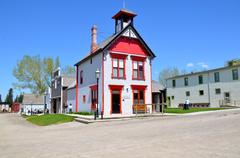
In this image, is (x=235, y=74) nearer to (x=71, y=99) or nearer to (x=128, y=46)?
(x=128, y=46)

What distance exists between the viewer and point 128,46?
28.5 metres

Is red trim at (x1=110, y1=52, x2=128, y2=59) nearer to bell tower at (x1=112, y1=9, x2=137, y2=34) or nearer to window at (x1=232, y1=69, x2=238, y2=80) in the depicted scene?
bell tower at (x1=112, y1=9, x2=137, y2=34)

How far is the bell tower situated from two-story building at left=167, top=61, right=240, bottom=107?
19926 mm

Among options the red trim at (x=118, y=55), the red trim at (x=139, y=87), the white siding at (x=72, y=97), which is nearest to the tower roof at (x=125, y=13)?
the red trim at (x=118, y=55)

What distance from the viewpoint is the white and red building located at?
26.8 meters

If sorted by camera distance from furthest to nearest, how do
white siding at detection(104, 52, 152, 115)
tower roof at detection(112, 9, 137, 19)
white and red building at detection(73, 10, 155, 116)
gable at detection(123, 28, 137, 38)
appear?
tower roof at detection(112, 9, 137, 19) < gable at detection(123, 28, 137, 38) < white and red building at detection(73, 10, 155, 116) < white siding at detection(104, 52, 152, 115)

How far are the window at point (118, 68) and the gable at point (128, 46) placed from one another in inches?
46.9

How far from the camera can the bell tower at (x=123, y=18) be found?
96.3 feet

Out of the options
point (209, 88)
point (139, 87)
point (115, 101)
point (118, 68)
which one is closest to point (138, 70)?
point (139, 87)

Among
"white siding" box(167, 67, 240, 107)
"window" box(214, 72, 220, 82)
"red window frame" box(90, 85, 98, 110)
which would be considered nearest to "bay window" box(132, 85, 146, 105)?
"red window frame" box(90, 85, 98, 110)

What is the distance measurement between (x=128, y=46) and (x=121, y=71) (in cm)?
302

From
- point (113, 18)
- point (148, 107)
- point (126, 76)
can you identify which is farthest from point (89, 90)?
point (113, 18)

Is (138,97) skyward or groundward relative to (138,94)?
groundward

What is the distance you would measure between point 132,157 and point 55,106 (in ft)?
134
